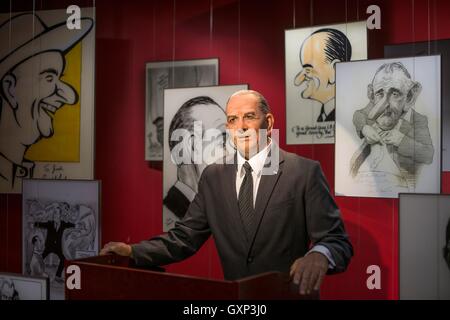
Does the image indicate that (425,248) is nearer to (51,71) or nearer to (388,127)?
(388,127)

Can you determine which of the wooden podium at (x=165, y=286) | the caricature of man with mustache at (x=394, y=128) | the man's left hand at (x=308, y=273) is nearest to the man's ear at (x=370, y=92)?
the caricature of man with mustache at (x=394, y=128)

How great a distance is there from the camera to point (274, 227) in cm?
222

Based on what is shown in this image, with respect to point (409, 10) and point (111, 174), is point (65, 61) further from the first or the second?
point (409, 10)

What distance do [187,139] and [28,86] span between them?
39.0 inches

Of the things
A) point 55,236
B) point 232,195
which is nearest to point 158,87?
point 232,195

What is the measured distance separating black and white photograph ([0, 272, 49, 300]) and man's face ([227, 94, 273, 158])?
1.47m

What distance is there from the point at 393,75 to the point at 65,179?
1717mm

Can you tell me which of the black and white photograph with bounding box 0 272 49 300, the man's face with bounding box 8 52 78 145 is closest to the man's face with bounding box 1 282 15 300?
the black and white photograph with bounding box 0 272 49 300

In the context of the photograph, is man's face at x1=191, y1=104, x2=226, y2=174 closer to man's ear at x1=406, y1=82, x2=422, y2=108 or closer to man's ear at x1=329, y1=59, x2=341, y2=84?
man's ear at x1=329, y1=59, x2=341, y2=84

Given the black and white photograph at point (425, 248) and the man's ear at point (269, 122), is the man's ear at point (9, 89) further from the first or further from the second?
the black and white photograph at point (425, 248)

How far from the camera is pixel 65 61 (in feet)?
10.1

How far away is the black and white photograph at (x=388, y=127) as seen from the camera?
240 centimetres

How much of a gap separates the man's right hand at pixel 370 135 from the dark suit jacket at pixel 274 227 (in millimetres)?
379
